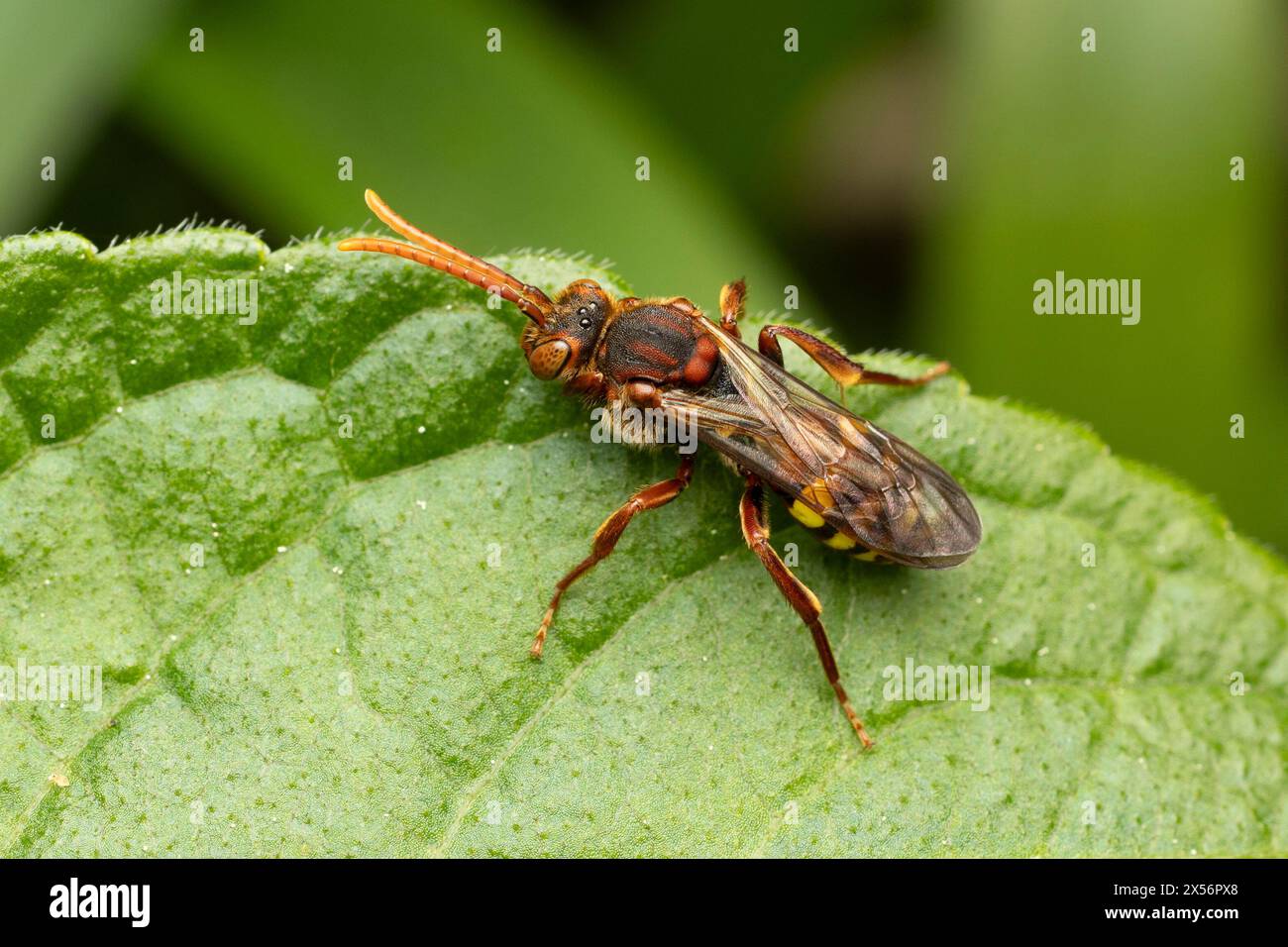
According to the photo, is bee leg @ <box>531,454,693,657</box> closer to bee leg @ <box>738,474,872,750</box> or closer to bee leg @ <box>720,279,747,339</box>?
bee leg @ <box>738,474,872,750</box>

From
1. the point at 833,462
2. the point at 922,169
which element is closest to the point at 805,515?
the point at 833,462

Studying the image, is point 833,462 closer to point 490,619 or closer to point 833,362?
point 833,362

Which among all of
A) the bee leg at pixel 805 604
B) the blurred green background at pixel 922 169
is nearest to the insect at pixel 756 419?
the bee leg at pixel 805 604

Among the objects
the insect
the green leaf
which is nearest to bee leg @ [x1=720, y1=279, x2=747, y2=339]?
the insect

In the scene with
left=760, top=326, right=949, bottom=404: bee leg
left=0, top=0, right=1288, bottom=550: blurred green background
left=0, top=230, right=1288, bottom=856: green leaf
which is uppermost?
left=0, top=0, right=1288, bottom=550: blurred green background

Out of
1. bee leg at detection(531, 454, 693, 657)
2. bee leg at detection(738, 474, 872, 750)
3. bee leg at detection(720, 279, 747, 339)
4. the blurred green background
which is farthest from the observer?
the blurred green background
